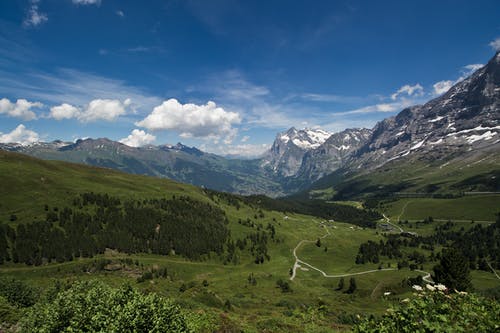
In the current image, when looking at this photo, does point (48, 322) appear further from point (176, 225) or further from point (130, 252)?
point (176, 225)

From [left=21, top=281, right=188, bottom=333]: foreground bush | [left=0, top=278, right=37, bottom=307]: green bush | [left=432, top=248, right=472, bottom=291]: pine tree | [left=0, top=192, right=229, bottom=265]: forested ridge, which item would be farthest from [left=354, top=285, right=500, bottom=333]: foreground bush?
[left=0, top=192, right=229, bottom=265]: forested ridge

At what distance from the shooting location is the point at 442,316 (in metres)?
10.5

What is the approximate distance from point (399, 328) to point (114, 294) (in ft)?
65.4

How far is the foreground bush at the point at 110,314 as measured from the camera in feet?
61.2

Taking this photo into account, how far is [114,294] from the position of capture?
856 inches

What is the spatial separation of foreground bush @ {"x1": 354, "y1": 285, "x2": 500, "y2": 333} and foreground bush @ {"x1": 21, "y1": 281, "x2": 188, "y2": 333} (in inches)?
517

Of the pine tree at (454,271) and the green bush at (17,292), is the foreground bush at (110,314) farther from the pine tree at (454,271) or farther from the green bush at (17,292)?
the pine tree at (454,271)

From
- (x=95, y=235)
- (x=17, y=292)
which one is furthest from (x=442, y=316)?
(x=95, y=235)

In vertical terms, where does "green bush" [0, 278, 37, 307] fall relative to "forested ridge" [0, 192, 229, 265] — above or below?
above

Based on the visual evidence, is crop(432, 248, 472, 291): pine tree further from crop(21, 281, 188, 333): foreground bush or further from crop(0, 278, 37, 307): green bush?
crop(0, 278, 37, 307): green bush

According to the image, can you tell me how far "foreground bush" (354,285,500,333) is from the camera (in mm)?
10486

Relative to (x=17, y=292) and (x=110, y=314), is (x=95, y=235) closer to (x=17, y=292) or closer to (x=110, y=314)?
(x=17, y=292)

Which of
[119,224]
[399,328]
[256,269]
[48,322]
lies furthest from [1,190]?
[399,328]

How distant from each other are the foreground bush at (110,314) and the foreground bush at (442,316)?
43.1ft
